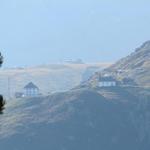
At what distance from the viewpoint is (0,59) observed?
189ft

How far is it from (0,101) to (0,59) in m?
2.34

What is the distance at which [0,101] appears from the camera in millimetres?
57625
